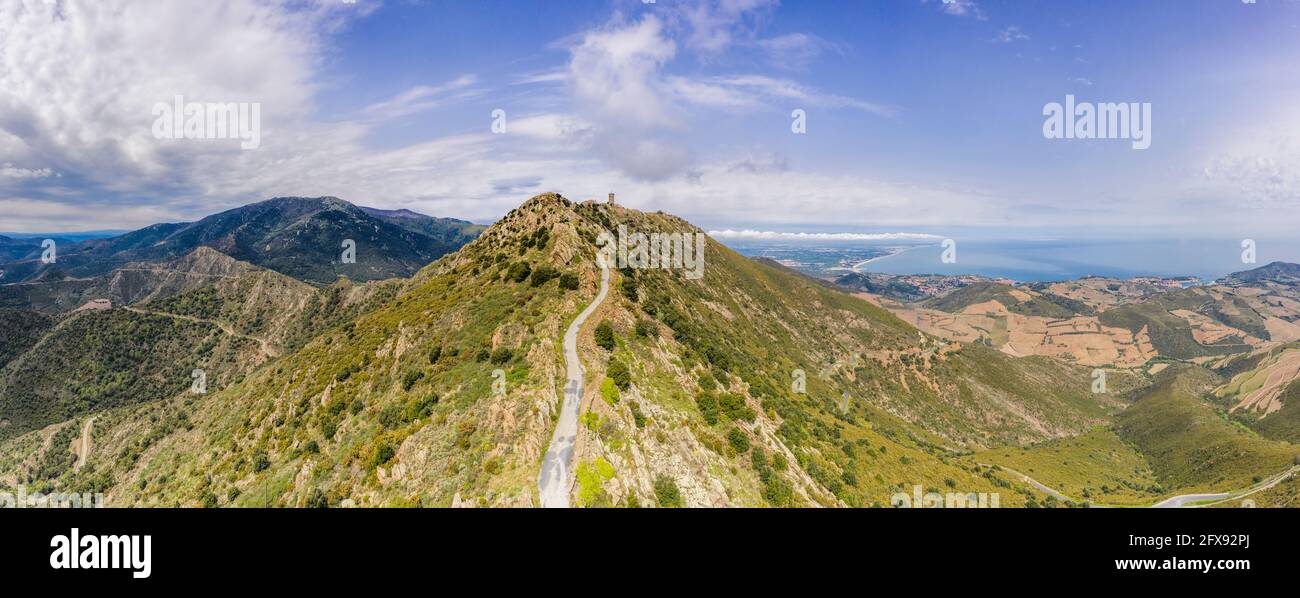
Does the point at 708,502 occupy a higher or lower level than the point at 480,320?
lower

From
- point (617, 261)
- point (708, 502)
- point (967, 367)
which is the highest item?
point (617, 261)

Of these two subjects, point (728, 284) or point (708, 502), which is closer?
point (708, 502)

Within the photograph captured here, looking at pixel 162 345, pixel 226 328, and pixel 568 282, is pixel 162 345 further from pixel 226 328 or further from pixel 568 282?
pixel 568 282

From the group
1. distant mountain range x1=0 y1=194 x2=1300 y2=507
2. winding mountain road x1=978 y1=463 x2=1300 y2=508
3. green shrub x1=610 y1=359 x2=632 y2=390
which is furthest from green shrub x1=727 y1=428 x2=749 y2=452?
winding mountain road x1=978 y1=463 x2=1300 y2=508

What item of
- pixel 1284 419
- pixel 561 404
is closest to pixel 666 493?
pixel 561 404

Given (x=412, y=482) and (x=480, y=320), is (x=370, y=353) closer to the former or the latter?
(x=480, y=320)

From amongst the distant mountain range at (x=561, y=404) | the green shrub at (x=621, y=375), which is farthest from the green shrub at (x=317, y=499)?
the green shrub at (x=621, y=375)

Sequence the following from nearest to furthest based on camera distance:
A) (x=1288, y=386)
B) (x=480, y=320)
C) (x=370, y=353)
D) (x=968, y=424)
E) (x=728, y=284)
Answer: (x=480, y=320) < (x=370, y=353) < (x=968, y=424) < (x=728, y=284) < (x=1288, y=386)
